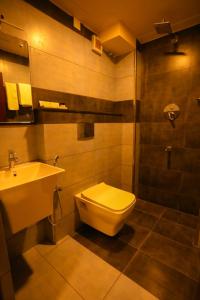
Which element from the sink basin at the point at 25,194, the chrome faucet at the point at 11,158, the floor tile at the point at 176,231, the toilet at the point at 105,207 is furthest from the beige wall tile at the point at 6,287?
the floor tile at the point at 176,231

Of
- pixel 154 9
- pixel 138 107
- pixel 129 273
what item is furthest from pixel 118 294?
pixel 154 9

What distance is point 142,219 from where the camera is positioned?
2.08 metres

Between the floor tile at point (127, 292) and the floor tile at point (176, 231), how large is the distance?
728mm

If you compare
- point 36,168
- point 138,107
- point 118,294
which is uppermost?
point 138,107

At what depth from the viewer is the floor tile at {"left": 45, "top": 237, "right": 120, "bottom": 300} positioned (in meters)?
1.21

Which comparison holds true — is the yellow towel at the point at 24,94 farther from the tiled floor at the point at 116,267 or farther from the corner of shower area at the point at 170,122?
the corner of shower area at the point at 170,122

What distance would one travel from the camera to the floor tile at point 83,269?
1212 mm

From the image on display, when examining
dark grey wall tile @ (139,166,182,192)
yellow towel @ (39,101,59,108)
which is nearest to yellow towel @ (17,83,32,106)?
yellow towel @ (39,101,59,108)

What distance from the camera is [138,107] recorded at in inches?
95.1

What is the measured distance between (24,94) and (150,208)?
2.19 m

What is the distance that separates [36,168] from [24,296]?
0.94m

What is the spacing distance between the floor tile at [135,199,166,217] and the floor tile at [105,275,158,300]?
1078 millimetres

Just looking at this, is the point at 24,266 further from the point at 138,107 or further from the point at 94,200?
the point at 138,107

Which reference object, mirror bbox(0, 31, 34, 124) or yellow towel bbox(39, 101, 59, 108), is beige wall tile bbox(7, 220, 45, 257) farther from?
yellow towel bbox(39, 101, 59, 108)
